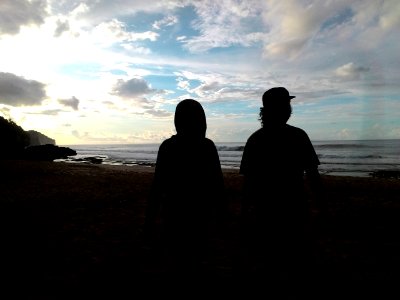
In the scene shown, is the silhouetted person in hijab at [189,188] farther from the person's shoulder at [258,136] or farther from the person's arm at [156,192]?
the person's shoulder at [258,136]

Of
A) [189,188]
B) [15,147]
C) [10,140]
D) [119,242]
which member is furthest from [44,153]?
[189,188]

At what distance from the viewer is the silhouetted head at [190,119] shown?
2752mm

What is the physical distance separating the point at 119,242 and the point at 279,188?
4.42m

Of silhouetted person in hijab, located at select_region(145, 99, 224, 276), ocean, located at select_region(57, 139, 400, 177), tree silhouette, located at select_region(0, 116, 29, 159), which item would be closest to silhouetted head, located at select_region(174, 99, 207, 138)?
silhouetted person in hijab, located at select_region(145, 99, 224, 276)

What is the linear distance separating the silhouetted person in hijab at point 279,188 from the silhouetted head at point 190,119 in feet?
1.73

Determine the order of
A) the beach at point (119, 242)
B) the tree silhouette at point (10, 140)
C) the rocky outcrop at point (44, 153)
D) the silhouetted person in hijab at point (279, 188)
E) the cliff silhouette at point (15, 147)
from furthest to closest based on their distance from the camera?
the rocky outcrop at point (44, 153), the cliff silhouette at point (15, 147), the tree silhouette at point (10, 140), the beach at point (119, 242), the silhouetted person in hijab at point (279, 188)

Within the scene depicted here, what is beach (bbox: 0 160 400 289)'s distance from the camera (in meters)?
4.60

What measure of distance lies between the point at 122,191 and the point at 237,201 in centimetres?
493


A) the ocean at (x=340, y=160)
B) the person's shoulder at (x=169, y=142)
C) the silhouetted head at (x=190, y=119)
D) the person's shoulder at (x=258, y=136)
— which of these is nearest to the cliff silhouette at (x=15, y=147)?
the ocean at (x=340, y=160)

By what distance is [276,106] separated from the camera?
2.85m

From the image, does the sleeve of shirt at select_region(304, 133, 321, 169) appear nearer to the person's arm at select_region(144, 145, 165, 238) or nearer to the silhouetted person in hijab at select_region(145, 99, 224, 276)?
the silhouetted person in hijab at select_region(145, 99, 224, 276)

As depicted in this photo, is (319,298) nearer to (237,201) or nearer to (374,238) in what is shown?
(374,238)

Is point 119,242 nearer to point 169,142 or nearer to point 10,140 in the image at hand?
point 169,142

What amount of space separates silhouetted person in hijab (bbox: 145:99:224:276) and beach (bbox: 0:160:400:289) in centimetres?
31
